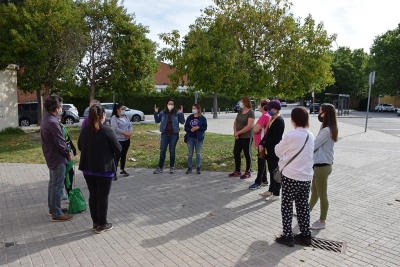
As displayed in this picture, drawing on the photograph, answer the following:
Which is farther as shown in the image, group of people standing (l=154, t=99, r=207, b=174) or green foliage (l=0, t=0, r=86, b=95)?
green foliage (l=0, t=0, r=86, b=95)

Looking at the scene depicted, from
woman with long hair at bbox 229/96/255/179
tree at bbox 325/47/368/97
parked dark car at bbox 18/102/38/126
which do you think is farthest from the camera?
tree at bbox 325/47/368/97

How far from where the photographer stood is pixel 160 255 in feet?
13.7

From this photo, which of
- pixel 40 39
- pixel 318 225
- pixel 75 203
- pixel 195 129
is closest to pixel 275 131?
pixel 318 225

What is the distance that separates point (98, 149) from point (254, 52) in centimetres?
638

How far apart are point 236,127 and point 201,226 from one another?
3.25m

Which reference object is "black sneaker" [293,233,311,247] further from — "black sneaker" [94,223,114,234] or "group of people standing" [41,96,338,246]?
"black sneaker" [94,223,114,234]

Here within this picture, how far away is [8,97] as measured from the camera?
56.1 ft

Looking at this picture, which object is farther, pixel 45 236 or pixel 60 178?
pixel 60 178

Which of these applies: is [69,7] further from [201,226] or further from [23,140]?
[201,226]

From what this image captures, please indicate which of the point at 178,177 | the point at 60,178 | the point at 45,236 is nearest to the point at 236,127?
the point at 178,177

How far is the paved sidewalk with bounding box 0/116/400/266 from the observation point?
4125mm

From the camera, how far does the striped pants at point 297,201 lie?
438cm

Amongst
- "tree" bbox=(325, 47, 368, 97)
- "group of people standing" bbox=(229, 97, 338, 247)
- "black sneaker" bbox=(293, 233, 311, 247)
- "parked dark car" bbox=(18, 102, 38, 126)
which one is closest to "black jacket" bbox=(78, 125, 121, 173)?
"group of people standing" bbox=(229, 97, 338, 247)

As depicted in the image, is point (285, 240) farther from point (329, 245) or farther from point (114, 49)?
point (114, 49)
